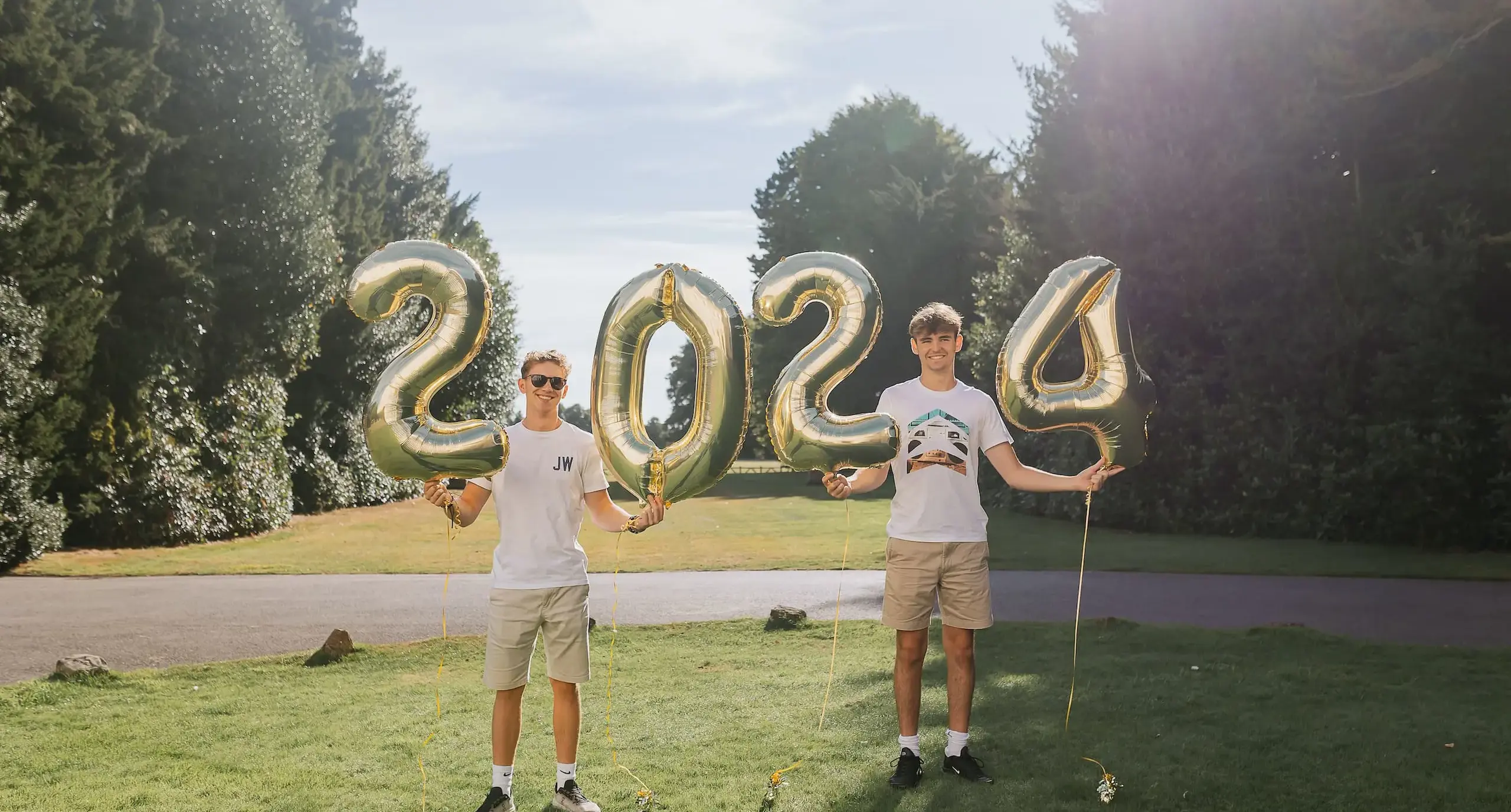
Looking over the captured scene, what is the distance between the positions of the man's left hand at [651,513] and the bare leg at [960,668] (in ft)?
5.25

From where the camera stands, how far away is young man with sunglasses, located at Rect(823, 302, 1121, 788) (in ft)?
17.2

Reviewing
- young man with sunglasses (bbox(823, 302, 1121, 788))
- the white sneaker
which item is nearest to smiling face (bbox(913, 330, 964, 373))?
young man with sunglasses (bbox(823, 302, 1121, 788))

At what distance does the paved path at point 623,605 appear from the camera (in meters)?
10.2

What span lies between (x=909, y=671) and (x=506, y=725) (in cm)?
190

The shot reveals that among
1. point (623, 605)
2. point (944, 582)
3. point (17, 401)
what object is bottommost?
point (623, 605)

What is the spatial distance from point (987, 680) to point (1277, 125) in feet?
44.4

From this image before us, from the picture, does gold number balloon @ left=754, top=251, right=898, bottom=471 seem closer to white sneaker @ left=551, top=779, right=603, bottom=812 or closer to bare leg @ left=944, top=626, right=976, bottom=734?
bare leg @ left=944, top=626, right=976, bottom=734

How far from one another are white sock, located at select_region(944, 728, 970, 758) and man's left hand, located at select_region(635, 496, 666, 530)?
1925 mm

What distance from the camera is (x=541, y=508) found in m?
4.79

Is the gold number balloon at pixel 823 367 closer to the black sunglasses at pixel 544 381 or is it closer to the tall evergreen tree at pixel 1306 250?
the black sunglasses at pixel 544 381

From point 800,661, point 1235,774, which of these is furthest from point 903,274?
point 1235,774

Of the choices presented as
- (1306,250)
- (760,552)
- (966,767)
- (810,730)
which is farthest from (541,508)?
(1306,250)

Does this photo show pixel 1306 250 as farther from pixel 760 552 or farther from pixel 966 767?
pixel 966 767

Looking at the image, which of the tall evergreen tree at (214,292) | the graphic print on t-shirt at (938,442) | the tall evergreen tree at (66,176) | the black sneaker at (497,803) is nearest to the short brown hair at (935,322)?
the graphic print on t-shirt at (938,442)
